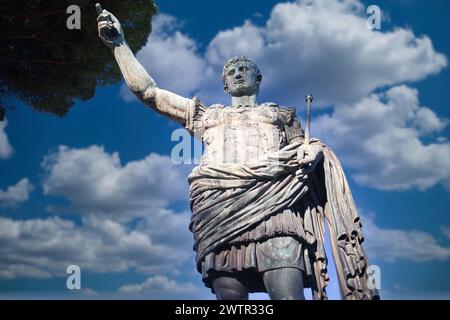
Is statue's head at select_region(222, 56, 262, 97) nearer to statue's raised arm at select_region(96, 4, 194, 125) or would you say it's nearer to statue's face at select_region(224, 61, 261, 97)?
statue's face at select_region(224, 61, 261, 97)

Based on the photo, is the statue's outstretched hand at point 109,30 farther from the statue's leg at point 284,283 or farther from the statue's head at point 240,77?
the statue's leg at point 284,283

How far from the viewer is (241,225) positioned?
5613 mm

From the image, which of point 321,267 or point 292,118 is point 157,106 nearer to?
point 292,118

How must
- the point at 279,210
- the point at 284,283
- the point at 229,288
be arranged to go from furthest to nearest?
the point at 279,210
the point at 229,288
the point at 284,283

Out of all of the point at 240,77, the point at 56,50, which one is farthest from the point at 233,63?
the point at 56,50

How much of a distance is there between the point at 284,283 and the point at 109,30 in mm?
3640

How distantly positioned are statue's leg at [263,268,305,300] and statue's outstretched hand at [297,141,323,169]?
3.89ft

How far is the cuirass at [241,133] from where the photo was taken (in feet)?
20.2

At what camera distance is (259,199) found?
5.79 meters

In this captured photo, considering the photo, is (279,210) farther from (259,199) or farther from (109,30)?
(109,30)

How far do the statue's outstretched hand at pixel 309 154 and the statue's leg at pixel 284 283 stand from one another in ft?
3.89

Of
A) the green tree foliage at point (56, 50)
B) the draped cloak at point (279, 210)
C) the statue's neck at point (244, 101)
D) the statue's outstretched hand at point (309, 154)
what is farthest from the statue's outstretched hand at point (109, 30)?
the green tree foliage at point (56, 50)
